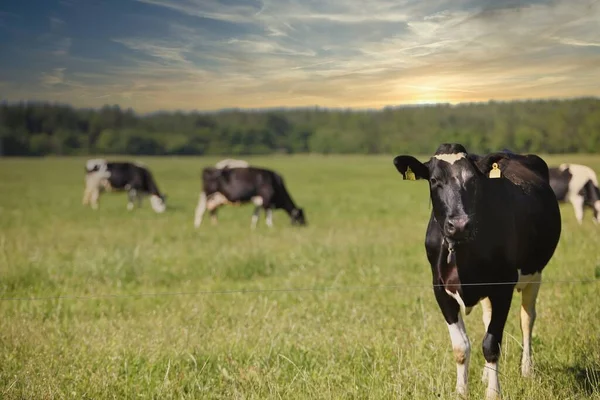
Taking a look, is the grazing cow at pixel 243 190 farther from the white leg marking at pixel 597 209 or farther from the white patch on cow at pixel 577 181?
the white leg marking at pixel 597 209

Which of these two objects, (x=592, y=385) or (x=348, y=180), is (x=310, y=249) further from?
(x=348, y=180)

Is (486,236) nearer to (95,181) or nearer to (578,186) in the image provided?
(578,186)

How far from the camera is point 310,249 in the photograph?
13508 mm

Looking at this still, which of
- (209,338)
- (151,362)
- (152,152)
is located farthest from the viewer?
(152,152)

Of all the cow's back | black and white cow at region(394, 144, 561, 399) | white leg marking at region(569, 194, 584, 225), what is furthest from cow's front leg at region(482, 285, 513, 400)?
white leg marking at region(569, 194, 584, 225)

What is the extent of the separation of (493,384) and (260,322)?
11.8 feet

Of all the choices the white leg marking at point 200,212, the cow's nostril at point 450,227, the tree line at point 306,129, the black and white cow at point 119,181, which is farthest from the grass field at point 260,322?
the black and white cow at point 119,181

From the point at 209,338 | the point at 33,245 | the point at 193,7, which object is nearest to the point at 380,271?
the point at 209,338

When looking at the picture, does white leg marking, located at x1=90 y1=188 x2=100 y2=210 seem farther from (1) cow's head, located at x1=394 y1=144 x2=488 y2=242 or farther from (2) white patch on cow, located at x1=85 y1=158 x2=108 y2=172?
(1) cow's head, located at x1=394 y1=144 x2=488 y2=242

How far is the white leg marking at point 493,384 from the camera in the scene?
517 centimetres

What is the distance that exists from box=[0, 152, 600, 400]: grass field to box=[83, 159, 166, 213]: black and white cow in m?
14.3

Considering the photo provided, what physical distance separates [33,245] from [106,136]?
42.1 metres

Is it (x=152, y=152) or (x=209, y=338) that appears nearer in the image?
(x=209, y=338)

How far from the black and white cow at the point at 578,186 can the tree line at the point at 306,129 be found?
3.24m
